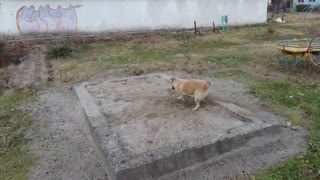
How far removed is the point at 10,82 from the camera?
23.2ft

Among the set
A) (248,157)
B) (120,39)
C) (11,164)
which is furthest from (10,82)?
(120,39)

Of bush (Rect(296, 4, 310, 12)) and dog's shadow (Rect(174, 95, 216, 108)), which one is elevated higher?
bush (Rect(296, 4, 310, 12))

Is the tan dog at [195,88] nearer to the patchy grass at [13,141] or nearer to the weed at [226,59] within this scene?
the patchy grass at [13,141]

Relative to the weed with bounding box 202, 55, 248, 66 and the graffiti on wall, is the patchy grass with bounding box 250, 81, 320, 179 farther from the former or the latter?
the graffiti on wall

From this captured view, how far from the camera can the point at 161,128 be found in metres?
3.99

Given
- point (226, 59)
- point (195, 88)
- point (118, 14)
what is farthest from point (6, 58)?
point (118, 14)

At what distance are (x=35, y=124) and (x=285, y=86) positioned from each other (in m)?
4.57

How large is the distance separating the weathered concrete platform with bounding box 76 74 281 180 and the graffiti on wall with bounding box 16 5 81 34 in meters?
9.60

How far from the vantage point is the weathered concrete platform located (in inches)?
128

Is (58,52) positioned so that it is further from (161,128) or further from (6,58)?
(161,128)

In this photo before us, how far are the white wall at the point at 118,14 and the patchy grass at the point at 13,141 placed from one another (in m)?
8.89

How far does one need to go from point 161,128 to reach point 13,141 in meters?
2.03

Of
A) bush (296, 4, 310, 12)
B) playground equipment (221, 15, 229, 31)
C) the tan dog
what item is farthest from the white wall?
bush (296, 4, 310, 12)

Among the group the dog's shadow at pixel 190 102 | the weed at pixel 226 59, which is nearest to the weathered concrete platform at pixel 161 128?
the dog's shadow at pixel 190 102
